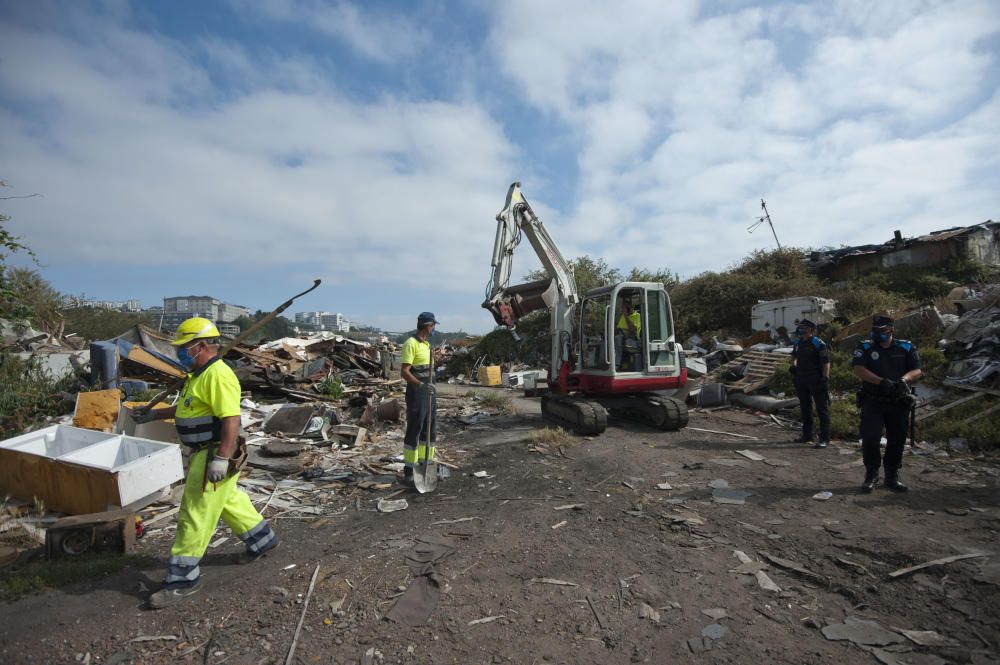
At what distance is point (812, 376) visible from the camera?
7148 mm

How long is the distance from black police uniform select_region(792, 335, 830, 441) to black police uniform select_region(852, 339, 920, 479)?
2019 millimetres

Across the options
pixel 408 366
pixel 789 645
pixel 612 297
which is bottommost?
pixel 789 645

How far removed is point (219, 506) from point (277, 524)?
144 cm

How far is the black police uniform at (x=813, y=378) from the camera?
23.2ft

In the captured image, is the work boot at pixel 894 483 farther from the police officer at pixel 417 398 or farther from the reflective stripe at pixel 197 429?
the reflective stripe at pixel 197 429

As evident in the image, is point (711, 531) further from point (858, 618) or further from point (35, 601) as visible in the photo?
point (35, 601)

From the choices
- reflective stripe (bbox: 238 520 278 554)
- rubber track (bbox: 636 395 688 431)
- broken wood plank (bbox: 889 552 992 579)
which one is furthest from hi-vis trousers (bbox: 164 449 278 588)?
rubber track (bbox: 636 395 688 431)

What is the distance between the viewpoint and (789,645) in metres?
2.63

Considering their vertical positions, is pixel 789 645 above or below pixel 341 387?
below

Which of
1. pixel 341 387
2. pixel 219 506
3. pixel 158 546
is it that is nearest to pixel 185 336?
pixel 219 506

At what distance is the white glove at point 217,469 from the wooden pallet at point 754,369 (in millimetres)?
10313

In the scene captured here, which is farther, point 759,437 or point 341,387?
point 341,387

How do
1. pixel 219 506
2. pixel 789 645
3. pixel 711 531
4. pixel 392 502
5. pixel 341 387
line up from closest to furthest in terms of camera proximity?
pixel 789 645
pixel 219 506
pixel 711 531
pixel 392 502
pixel 341 387

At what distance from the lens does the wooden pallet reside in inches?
427
